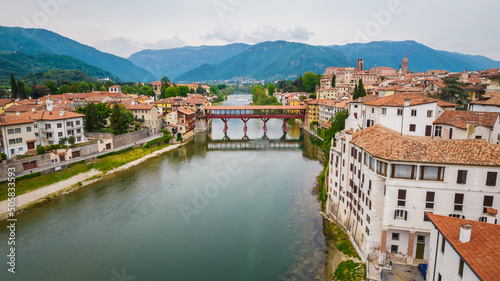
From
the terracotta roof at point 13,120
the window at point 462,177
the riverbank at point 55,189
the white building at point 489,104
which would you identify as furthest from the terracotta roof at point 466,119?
the terracotta roof at point 13,120

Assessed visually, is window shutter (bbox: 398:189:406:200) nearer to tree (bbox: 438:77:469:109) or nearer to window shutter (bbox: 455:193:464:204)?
window shutter (bbox: 455:193:464:204)

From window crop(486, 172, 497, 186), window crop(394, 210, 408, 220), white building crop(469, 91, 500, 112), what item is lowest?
window crop(394, 210, 408, 220)

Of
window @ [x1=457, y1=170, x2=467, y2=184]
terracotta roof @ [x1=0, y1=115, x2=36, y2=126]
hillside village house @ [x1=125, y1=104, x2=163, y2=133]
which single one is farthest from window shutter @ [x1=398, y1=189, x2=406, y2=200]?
hillside village house @ [x1=125, y1=104, x2=163, y2=133]

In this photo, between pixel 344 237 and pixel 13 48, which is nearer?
pixel 344 237

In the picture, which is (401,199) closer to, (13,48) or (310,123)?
(310,123)

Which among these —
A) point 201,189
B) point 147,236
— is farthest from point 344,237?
point 201,189

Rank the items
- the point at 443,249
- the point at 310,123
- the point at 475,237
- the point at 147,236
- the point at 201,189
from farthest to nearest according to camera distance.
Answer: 1. the point at 310,123
2. the point at 201,189
3. the point at 147,236
4. the point at 443,249
5. the point at 475,237

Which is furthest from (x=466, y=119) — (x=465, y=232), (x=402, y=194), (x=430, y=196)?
(x=465, y=232)
